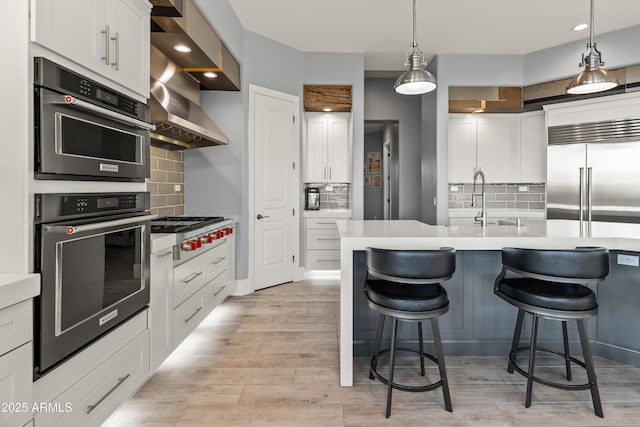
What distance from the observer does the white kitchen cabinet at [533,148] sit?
16.3 feet

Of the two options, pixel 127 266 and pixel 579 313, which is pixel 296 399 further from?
pixel 579 313

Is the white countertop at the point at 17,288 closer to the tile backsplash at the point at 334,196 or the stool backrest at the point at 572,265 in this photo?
the stool backrest at the point at 572,265

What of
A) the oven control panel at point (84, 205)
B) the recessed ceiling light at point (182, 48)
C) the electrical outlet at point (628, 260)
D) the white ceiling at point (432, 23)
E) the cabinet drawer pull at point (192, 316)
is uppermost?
the white ceiling at point (432, 23)

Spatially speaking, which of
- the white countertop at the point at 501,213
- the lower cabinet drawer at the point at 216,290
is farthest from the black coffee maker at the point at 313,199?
the lower cabinet drawer at the point at 216,290

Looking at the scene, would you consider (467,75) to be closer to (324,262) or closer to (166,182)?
(324,262)

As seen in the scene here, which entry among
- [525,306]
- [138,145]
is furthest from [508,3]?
[138,145]

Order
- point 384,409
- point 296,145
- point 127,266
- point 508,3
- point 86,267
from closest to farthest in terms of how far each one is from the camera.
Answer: point 86,267 → point 127,266 → point 384,409 → point 508,3 → point 296,145

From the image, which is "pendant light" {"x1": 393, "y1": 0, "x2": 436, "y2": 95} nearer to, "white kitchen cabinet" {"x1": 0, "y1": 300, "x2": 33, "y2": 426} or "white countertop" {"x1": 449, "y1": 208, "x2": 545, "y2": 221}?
"white kitchen cabinet" {"x1": 0, "y1": 300, "x2": 33, "y2": 426}

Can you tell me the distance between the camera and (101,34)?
60.7 inches

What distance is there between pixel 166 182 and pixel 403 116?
420 cm

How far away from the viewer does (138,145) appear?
1.80m

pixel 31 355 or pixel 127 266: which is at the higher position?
pixel 127 266

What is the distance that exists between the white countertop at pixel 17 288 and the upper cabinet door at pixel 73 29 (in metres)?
0.80

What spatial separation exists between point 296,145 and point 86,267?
3479mm
